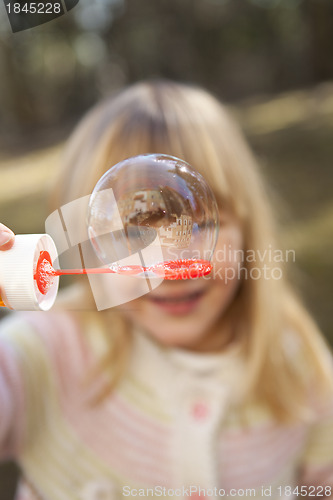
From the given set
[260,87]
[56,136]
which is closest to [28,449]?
A: [56,136]

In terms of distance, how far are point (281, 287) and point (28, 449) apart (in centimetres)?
48

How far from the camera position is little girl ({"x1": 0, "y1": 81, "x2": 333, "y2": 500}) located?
80cm

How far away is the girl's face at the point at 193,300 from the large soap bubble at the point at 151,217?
0.72 ft

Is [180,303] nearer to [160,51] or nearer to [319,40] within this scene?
[319,40]

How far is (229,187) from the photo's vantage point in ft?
2.66

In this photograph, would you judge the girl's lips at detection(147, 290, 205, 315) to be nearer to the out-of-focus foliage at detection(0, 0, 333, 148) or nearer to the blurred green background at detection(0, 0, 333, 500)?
the blurred green background at detection(0, 0, 333, 500)

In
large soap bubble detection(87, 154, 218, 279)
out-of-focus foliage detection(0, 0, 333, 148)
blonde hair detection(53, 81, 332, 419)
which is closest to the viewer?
large soap bubble detection(87, 154, 218, 279)

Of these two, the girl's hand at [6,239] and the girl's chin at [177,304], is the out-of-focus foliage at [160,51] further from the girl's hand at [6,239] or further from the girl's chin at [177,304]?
the girl's hand at [6,239]

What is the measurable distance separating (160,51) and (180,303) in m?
2.88

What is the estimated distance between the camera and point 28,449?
836 mm

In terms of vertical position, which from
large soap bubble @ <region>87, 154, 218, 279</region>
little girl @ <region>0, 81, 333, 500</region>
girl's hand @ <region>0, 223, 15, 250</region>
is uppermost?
girl's hand @ <region>0, 223, 15, 250</region>

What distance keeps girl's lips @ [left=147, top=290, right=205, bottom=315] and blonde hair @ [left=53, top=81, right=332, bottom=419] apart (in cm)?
10

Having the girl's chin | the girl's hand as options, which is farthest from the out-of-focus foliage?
the girl's hand

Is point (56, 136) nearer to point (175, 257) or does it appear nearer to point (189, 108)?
point (189, 108)
